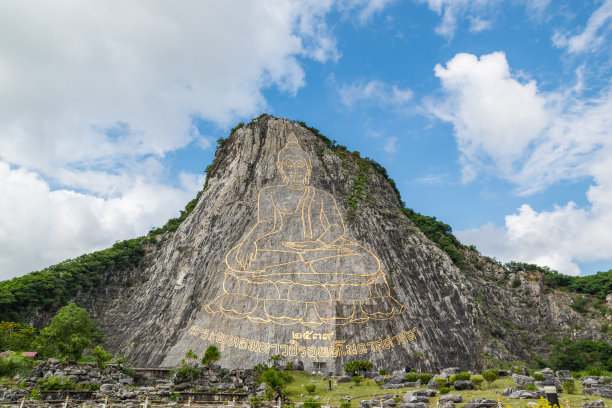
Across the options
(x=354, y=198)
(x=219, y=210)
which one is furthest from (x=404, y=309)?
(x=219, y=210)

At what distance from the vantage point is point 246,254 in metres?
37.0

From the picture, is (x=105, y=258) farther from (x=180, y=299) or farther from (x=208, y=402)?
(x=208, y=402)

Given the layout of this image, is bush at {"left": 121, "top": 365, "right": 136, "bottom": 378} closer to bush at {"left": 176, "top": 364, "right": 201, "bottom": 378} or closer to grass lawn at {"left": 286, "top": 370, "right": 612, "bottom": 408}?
bush at {"left": 176, "top": 364, "right": 201, "bottom": 378}

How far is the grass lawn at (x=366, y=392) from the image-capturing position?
54.1 feet

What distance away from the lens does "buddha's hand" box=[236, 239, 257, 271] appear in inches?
1427

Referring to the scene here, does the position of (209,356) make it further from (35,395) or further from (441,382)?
(441,382)

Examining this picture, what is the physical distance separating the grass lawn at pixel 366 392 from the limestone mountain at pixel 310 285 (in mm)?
3251

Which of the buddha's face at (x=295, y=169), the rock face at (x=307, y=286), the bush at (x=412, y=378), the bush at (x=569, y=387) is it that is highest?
the buddha's face at (x=295, y=169)

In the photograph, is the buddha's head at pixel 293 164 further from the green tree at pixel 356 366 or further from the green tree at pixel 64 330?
the green tree at pixel 64 330

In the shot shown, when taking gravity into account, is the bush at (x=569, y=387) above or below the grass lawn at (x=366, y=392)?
above

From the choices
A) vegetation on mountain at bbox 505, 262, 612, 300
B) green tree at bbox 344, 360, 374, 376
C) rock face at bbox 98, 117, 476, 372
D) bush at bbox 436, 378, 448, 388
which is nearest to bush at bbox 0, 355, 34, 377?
rock face at bbox 98, 117, 476, 372

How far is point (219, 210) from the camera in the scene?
139 ft

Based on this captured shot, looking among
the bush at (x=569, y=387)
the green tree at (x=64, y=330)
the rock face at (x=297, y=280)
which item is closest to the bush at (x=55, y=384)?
the green tree at (x=64, y=330)

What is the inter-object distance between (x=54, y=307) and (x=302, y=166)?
29426 millimetres
